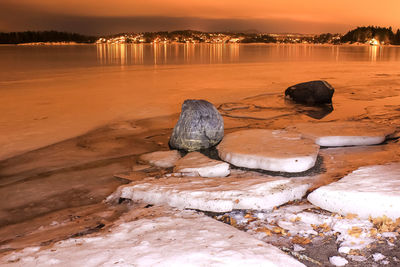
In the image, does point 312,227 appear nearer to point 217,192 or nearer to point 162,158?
point 217,192

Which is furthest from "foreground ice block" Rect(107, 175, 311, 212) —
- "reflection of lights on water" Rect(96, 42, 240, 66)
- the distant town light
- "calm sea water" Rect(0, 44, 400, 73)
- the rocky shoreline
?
the distant town light

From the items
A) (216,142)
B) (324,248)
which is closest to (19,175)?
(216,142)

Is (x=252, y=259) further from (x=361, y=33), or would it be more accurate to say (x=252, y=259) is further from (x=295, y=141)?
(x=361, y=33)

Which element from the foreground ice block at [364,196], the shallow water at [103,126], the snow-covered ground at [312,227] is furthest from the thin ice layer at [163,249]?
the foreground ice block at [364,196]

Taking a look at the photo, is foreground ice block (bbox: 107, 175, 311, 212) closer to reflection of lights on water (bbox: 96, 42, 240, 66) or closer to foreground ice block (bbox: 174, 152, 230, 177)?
foreground ice block (bbox: 174, 152, 230, 177)

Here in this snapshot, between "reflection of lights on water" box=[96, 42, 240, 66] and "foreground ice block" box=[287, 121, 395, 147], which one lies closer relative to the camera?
"foreground ice block" box=[287, 121, 395, 147]

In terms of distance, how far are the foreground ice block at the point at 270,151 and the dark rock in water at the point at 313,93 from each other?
4512mm

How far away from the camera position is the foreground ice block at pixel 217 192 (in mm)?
3172

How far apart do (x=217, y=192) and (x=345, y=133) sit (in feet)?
9.78

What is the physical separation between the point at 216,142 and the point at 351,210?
113 inches

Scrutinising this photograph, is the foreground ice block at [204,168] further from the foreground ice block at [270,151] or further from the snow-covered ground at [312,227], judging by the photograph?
the snow-covered ground at [312,227]

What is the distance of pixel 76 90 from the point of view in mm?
12125

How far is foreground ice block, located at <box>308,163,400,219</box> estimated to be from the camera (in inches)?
111

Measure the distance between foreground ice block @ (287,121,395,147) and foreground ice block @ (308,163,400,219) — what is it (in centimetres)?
175
